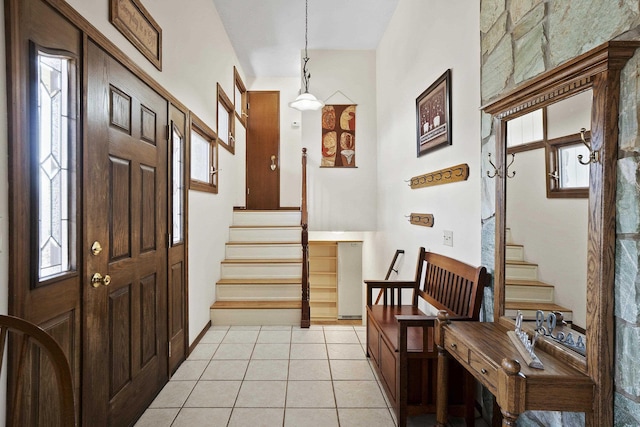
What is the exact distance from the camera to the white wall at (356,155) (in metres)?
5.48

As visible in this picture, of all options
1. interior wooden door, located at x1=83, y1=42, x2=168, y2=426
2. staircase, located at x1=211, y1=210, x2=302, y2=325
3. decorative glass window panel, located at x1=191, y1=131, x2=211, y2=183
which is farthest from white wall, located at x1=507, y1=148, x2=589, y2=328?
decorative glass window panel, located at x1=191, y1=131, x2=211, y2=183

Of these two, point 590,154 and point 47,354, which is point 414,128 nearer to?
point 590,154

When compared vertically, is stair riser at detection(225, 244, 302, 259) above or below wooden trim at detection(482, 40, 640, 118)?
below

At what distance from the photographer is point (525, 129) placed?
181 cm

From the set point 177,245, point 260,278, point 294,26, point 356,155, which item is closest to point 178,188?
point 177,245

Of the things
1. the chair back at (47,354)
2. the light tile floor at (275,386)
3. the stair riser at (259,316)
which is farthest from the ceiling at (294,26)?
the chair back at (47,354)

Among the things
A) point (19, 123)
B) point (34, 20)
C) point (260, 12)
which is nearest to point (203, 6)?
point (260, 12)

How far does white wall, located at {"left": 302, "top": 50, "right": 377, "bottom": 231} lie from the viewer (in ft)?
18.0

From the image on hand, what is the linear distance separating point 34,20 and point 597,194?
2.25 m

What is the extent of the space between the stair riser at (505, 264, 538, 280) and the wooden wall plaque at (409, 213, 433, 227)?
131cm

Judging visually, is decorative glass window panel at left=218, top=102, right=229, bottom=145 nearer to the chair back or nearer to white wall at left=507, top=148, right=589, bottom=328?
white wall at left=507, top=148, right=589, bottom=328

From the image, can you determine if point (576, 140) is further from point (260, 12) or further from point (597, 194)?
point (260, 12)

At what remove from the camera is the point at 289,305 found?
405cm

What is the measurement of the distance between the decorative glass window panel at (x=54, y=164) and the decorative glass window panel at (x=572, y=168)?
2.17 m
